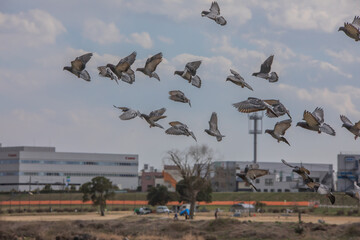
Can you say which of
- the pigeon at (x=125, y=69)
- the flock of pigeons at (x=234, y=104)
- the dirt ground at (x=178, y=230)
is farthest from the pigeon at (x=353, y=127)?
the dirt ground at (x=178, y=230)

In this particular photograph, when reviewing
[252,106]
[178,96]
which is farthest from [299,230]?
[252,106]

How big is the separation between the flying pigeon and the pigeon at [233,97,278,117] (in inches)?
62.1

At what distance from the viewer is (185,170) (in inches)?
3703

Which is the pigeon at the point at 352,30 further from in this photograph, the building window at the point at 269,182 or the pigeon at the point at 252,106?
the building window at the point at 269,182

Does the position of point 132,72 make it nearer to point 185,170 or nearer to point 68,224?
point 68,224

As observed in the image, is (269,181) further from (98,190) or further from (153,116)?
(153,116)

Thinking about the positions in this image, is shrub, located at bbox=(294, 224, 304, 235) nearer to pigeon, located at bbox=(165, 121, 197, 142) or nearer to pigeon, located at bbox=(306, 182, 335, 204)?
pigeon, located at bbox=(165, 121, 197, 142)

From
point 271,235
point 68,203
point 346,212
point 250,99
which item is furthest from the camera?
point 68,203

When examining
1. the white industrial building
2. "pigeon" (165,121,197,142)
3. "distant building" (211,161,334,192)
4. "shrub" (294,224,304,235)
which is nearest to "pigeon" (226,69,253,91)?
"pigeon" (165,121,197,142)

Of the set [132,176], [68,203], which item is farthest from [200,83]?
[132,176]

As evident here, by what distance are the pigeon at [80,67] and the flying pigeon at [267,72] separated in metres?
4.69

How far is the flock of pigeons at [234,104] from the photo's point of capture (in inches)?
647

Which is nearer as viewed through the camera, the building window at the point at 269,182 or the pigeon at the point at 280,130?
the pigeon at the point at 280,130

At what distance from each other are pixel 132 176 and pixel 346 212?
3771 inches
